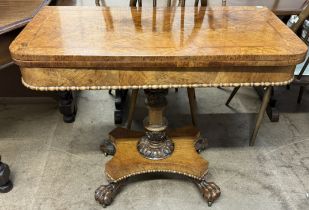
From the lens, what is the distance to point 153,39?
115 cm

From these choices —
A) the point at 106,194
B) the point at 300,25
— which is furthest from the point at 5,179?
the point at 300,25

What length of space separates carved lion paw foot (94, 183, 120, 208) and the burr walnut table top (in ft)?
2.04

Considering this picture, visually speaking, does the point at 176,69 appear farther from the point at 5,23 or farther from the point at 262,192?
the point at 262,192

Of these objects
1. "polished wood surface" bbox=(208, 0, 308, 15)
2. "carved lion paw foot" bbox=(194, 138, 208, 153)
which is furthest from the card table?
"carved lion paw foot" bbox=(194, 138, 208, 153)

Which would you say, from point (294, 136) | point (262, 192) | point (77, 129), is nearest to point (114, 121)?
point (77, 129)

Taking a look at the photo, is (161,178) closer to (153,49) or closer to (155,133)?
(155,133)

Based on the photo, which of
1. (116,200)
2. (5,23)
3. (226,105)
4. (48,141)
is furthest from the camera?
(226,105)

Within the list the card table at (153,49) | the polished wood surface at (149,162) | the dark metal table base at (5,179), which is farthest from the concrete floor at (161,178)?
the card table at (153,49)

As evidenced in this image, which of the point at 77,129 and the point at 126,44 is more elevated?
the point at 126,44

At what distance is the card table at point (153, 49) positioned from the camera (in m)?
1.04

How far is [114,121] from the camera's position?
209cm

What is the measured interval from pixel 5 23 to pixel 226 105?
1.53 metres

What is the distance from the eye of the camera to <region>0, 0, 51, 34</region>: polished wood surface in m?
1.30

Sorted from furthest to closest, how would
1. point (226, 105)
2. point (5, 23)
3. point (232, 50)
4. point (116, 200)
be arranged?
point (226, 105), point (116, 200), point (5, 23), point (232, 50)
